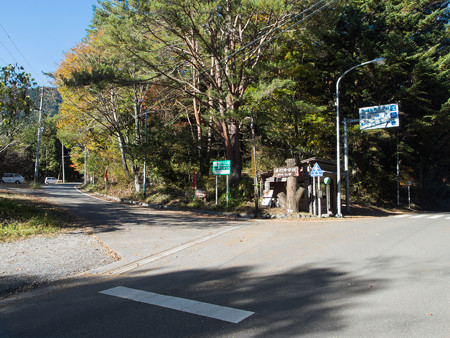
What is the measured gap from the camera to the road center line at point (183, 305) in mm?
4278

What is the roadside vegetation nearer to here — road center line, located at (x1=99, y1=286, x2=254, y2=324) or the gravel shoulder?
the gravel shoulder

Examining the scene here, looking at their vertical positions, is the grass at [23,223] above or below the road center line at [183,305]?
above

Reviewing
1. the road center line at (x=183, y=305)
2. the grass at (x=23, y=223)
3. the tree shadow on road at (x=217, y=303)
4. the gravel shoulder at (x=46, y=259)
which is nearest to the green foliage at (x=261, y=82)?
the grass at (x=23, y=223)

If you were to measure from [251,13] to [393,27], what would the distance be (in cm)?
1752

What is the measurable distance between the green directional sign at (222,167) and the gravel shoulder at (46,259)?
32.8ft

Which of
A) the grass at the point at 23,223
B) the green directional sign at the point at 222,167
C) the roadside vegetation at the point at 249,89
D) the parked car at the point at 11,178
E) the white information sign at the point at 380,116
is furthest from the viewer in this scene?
the parked car at the point at 11,178

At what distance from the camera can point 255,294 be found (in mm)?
5105

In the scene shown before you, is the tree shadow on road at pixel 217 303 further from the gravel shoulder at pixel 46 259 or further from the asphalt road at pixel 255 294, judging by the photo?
the gravel shoulder at pixel 46 259

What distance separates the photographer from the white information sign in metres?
18.6

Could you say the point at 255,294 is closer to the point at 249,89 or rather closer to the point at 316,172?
the point at 316,172

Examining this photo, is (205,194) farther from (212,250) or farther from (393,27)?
(393,27)

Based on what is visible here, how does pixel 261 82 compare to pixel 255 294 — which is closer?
pixel 255 294

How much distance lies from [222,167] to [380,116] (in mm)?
10003

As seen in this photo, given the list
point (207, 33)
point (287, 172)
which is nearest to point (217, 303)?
point (287, 172)
